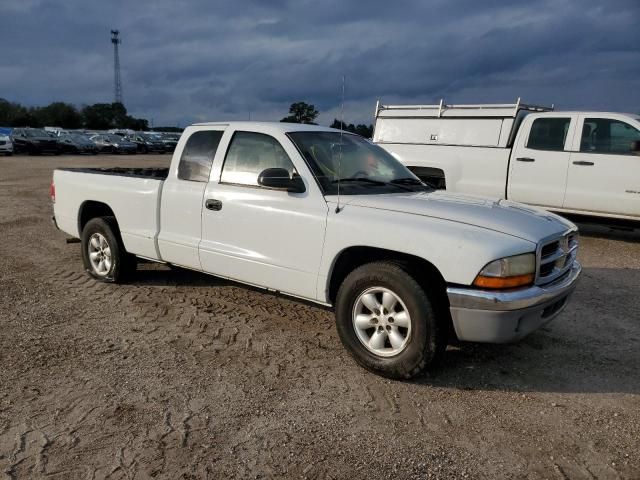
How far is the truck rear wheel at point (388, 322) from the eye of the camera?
Answer: 349 centimetres

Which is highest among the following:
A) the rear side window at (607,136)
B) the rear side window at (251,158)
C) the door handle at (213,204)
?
the rear side window at (607,136)

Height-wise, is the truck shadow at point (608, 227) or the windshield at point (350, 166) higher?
the windshield at point (350, 166)

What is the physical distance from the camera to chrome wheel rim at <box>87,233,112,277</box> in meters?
5.77

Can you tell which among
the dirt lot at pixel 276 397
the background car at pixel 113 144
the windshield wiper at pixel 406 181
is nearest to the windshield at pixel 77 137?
the background car at pixel 113 144

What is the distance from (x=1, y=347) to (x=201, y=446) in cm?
219

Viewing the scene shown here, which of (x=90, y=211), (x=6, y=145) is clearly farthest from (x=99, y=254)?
(x=6, y=145)

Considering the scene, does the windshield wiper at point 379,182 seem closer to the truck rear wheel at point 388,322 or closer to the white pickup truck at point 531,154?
the truck rear wheel at point 388,322

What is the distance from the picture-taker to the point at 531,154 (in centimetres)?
858

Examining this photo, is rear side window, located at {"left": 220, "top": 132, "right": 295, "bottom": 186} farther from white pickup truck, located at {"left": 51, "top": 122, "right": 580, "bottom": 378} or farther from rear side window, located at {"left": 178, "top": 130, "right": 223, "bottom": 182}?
rear side window, located at {"left": 178, "top": 130, "right": 223, "bottom": 182}

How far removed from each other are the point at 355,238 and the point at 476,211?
2.81ft

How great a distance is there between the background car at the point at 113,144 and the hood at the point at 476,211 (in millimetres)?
36430

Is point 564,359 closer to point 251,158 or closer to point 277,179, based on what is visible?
point 277,179

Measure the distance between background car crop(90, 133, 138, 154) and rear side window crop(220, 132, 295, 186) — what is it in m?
35.2

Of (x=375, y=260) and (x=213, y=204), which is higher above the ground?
(x=213, y=204)
